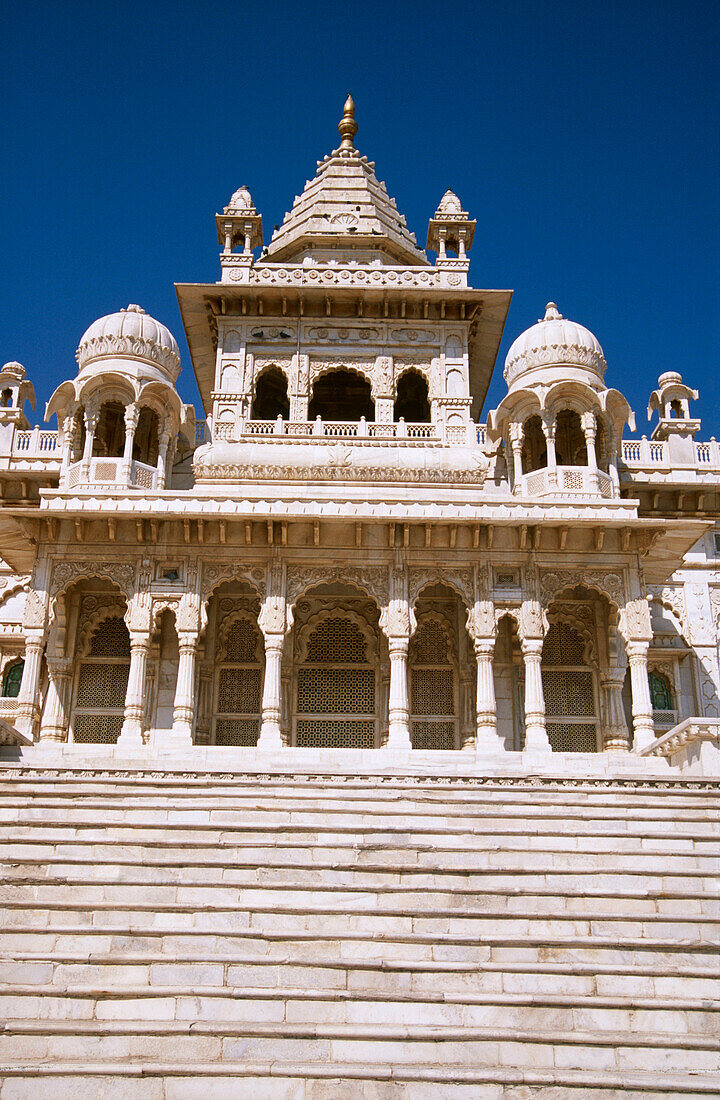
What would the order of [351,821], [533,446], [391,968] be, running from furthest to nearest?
1. [533,446]
2. [351,821]
3. [391,968]

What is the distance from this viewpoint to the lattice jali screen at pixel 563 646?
2252 cm

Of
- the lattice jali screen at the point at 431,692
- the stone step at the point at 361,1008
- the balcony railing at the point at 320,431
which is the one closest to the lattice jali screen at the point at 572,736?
the lattice jali screen at the point at 431,692

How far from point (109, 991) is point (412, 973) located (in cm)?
281

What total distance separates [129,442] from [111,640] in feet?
12.6

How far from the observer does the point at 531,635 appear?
20172 millimetres

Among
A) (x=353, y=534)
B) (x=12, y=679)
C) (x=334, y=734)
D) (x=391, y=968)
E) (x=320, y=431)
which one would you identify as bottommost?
(x=391, y=968)

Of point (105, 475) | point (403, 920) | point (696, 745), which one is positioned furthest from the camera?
point (105, 475)

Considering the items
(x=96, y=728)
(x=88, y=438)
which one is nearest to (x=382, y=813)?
(x=96, y=728)

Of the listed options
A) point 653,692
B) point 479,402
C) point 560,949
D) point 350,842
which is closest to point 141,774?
point 350,842

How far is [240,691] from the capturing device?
22.2 meters

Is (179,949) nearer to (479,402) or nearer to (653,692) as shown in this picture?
(653,692)

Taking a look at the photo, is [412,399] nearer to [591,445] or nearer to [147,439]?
[591,445]

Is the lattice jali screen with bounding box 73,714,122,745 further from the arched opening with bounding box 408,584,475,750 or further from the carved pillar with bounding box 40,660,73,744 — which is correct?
the arched opening with bounding box 408,584,475,750

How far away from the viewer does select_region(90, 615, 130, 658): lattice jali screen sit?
882 inches
